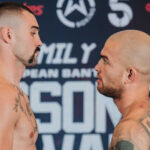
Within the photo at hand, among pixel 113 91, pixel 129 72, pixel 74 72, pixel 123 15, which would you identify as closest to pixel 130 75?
pixel 129 72

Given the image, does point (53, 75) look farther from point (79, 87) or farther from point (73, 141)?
point (73, 141)

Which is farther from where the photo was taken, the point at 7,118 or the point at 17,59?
the point at 17,59

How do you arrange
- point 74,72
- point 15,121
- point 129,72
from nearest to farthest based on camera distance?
point 129,72
point 15,121
point 74,72

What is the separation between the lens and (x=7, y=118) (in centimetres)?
167

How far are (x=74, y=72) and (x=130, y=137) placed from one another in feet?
6.01

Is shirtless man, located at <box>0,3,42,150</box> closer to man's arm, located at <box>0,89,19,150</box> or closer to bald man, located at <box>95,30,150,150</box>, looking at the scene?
man's arm, located at <box>0,89,19,150</box>

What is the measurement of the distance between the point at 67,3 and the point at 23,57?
152 cm

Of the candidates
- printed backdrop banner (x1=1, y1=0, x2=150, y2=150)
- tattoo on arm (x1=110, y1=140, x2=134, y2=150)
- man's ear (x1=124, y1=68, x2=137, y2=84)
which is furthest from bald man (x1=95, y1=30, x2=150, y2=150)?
printed backdrop banner (x1=1, y1=0, x2=150, y2=150)

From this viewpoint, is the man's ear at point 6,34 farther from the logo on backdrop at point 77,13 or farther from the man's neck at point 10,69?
the logo on backdrop at point 77,13

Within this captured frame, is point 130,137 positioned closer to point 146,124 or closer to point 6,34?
point 146,124

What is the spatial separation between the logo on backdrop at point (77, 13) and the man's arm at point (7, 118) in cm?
163

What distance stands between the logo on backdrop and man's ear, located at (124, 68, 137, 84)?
5.62 ft

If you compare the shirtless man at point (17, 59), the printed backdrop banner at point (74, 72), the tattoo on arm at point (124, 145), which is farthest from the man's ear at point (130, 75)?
the printed backdrop banner at point (74, 72)

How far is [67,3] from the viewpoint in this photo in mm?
3324
